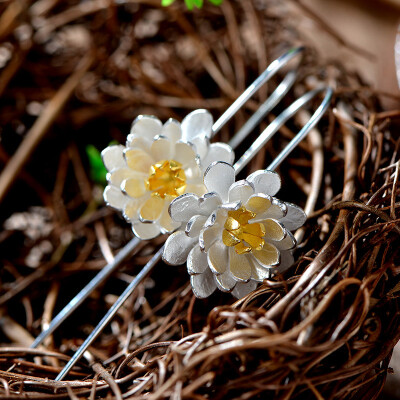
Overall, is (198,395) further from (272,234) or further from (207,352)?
(272,234)

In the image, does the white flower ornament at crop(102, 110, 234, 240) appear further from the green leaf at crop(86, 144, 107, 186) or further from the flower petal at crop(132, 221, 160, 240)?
the green leaf at crop(86, 144, 107, 186)

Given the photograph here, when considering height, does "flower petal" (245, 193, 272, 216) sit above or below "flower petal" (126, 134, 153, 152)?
below

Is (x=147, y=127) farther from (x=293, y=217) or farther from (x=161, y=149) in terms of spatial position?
(x=293, y=217)

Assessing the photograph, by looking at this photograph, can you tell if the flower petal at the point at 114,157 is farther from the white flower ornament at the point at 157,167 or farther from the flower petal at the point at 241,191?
the flower petal at the point at 241,191

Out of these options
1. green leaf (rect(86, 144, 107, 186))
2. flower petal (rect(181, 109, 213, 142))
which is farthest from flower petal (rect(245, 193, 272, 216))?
green leaf (rect(86, 144, 107, 186))

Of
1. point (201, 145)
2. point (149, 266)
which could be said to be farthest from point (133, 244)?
point (201, 145)

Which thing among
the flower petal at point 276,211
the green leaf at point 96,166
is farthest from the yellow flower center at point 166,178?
the green leaf at point 96,166
